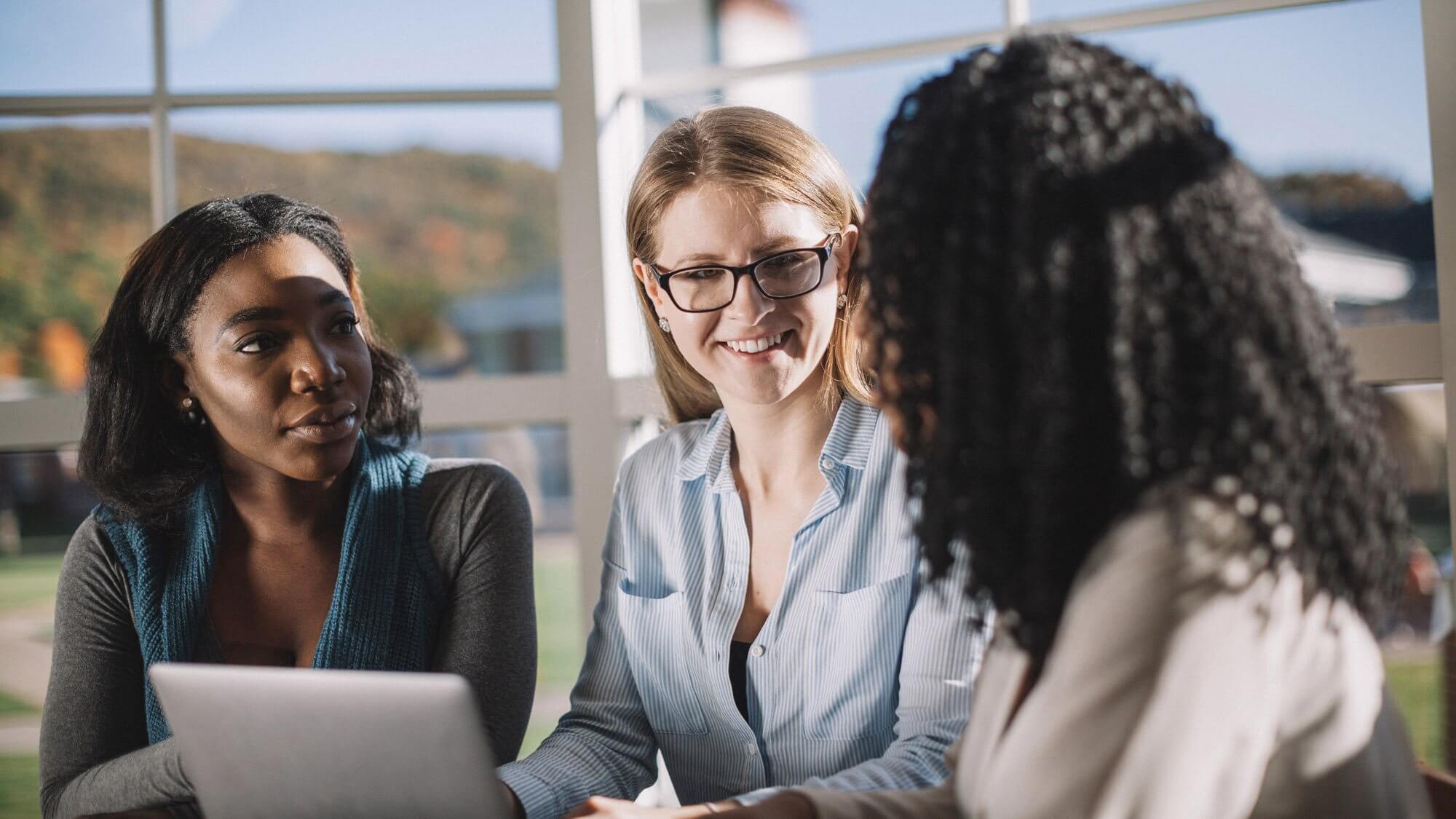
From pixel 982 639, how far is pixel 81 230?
1017cm

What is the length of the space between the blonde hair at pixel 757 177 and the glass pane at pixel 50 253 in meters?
3.80

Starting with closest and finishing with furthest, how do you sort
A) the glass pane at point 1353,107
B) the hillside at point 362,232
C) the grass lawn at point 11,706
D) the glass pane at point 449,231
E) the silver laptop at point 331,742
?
the silver laptop at point 331,742
the glass pane at point 1353,107
the grass lawn at point 11,706
the hillside at point 362,232
the glass pane at point 449,231

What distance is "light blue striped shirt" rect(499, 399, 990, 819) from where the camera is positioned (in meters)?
1.35

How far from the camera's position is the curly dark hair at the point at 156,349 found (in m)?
1.53

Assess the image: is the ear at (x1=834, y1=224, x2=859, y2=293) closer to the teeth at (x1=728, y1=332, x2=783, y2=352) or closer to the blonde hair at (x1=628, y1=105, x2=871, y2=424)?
the blonde hair at (x1=628, y1=105, x2=871, y2=424)

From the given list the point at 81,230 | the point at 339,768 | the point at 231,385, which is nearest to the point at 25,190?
the point at 81,230

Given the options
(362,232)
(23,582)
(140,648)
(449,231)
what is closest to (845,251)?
(140,648)

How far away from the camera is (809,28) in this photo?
2.95 m

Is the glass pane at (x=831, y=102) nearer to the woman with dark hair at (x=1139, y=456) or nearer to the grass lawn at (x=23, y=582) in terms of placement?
the woman with dark hair at (x=1139, y=456)

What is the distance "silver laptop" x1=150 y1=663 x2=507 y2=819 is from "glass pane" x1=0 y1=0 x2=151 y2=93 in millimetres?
1717

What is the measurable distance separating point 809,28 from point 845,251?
1.65 meters

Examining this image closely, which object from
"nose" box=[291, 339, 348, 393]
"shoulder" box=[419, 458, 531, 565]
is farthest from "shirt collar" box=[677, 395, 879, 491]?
"nose" box=[291, 339, 348, 393]

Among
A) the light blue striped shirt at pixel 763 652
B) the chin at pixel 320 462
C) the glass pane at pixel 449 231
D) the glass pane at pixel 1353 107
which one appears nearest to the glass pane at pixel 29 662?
the chin at pixel 320 462

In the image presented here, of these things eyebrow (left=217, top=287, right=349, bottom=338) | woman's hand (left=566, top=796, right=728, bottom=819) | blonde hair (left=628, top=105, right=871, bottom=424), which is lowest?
woman's hand (left=566, top=796, right=728, bottom=819)
